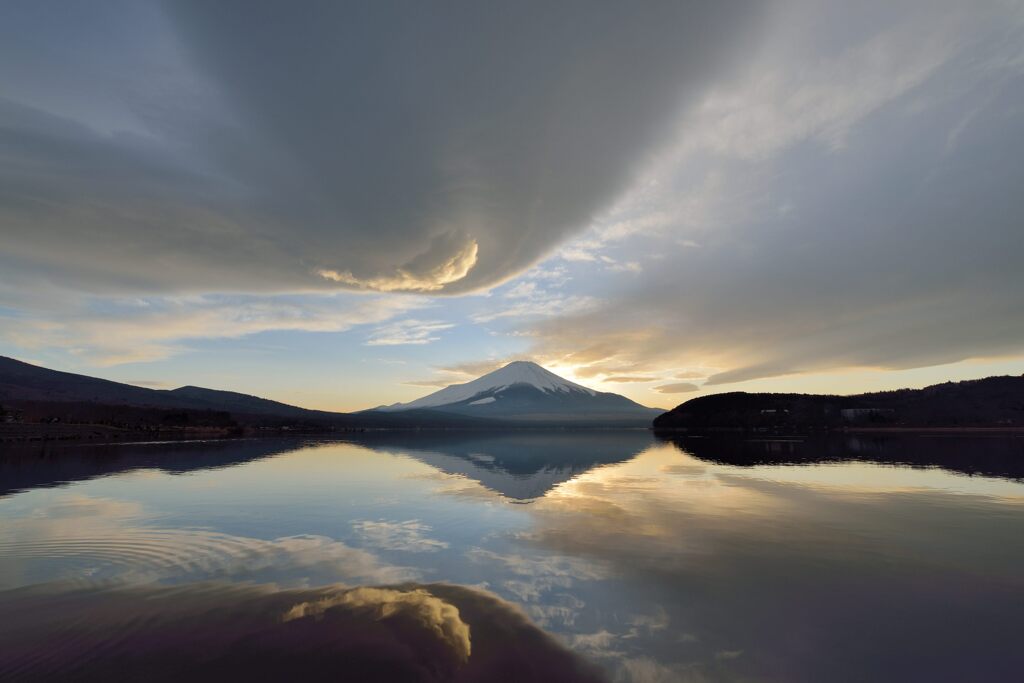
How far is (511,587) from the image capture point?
1580cm

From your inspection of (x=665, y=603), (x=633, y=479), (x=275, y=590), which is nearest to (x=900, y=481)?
(x=633, y=479)

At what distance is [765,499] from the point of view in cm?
3450

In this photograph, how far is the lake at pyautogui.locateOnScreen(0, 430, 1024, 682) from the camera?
10836mm

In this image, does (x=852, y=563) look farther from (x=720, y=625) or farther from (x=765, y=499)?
(x=765, y=499)

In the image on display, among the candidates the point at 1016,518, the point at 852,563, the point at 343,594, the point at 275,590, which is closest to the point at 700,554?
the point at 852,563

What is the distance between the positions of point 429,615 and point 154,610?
840 centimetres

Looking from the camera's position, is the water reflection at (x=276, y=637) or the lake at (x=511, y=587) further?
the lake at (x=511, y=587)

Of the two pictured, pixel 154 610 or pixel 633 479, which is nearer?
pixel 154 610

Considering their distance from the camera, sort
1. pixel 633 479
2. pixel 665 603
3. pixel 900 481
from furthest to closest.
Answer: pixel 633 479 → pixel 900 481 → pixel 665 603

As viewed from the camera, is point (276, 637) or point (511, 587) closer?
point (276, 637)

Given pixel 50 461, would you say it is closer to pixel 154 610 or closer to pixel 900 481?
pixel 154 610

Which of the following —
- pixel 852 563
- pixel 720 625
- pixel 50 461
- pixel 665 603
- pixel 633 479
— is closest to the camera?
pixel 720 625

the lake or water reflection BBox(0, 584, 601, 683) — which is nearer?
water reflection BBox(0, 584, 601, 683)

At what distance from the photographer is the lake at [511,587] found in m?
10.8
